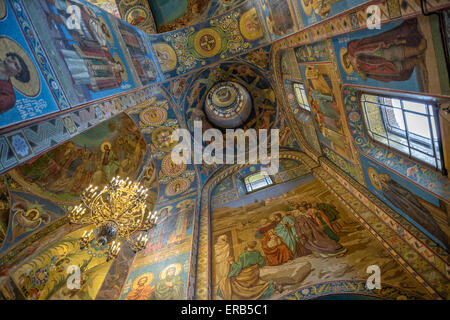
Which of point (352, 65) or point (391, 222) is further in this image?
point (391, 222)

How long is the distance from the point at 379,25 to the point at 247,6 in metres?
6.37

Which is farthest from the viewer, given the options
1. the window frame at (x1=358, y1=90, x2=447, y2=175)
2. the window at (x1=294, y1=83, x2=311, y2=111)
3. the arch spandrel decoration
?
the window at (x1=294, y1=83, x2=311, y2=111)

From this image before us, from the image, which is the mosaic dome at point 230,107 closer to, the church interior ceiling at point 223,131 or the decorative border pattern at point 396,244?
the church interior ceiling at point 223,131

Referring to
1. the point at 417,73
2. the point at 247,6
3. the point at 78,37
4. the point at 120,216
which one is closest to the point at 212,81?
the point at 247,6

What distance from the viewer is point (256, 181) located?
9.48 m

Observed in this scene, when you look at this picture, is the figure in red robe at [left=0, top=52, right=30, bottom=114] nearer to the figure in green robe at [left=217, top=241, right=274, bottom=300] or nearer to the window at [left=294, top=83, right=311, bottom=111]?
the figure in green robe at [left=217, top=241, right=274, bottom=300]

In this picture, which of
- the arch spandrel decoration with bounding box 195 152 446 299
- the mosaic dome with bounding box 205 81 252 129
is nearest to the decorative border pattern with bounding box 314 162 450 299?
the arch spandrel decoration with bounding box 195 152 446 299

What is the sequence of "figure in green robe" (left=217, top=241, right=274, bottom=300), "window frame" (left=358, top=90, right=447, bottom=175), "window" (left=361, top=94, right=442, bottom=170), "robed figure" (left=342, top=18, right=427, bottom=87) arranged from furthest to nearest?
"figure in green robe" (left=217, top=241, right=274, bottom=300) → "window" (left=361, top=94, right=442, bottom=170) → "window frame" (left=358, top=90, right=447, bottom=175) → "robed figure" (left=342, top=18, right=427, bottom=87)

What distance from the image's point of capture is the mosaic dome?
424 inches

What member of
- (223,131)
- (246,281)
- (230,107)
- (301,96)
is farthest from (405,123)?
(230,107)

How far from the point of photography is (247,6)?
8.07 m

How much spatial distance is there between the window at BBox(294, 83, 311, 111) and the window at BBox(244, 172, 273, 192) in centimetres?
331

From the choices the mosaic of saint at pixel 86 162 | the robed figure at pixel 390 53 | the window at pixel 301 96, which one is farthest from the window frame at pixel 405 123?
the mosaic of saint at pixel 86 162
